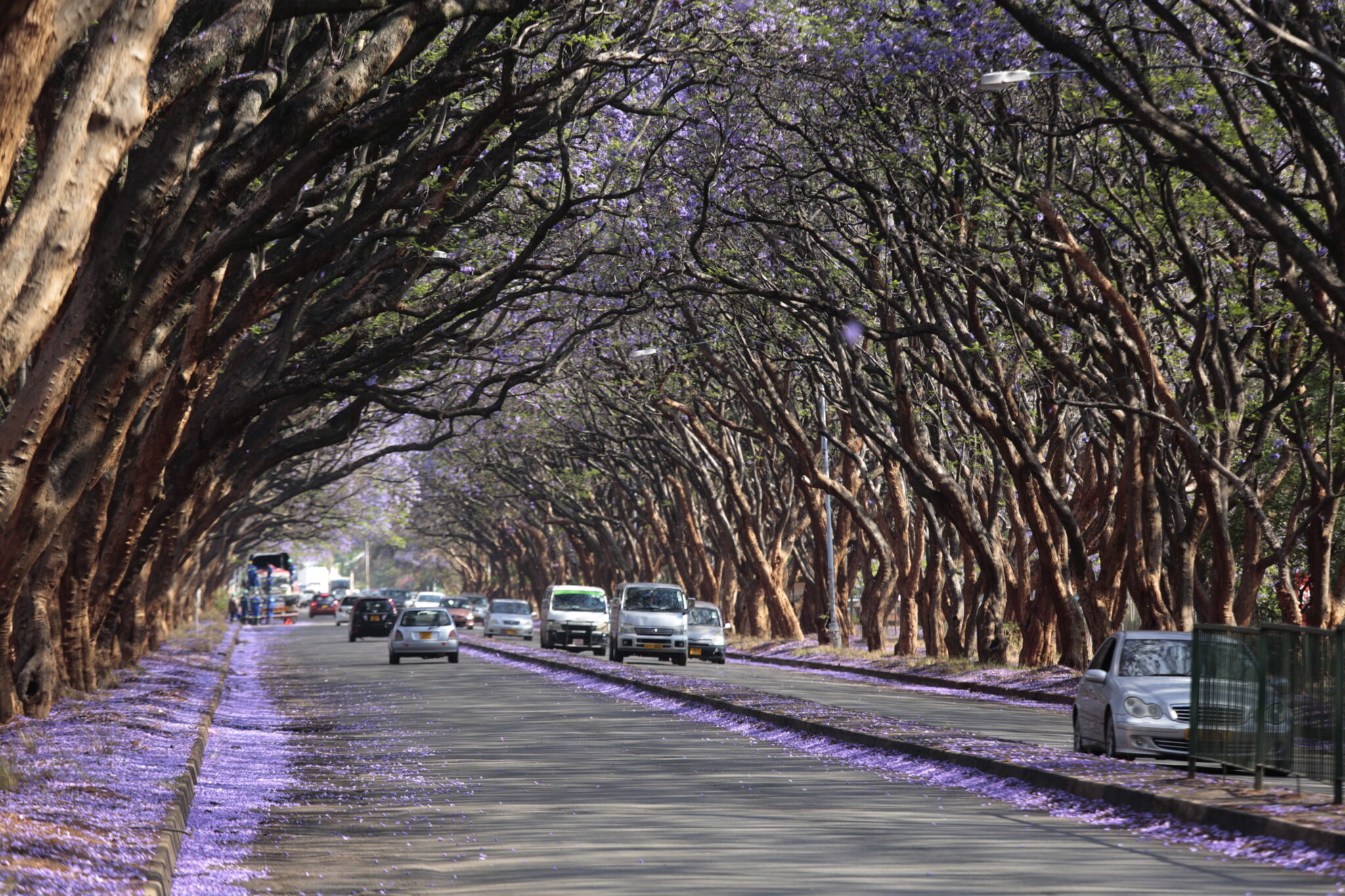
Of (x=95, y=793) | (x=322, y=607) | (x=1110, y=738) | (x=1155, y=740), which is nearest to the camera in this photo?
(x=95, y=793)

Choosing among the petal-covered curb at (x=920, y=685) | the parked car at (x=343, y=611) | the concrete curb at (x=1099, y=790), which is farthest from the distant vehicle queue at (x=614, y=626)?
the parked car at (x=343, y=611)

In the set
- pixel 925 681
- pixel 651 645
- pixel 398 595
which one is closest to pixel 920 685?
pixel 925 681

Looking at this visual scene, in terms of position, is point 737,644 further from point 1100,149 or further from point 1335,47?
point 1335,47

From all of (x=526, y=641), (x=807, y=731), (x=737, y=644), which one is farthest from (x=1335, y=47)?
(x=526, y=641)

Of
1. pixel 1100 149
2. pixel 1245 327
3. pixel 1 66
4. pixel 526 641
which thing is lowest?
pixel 526 641

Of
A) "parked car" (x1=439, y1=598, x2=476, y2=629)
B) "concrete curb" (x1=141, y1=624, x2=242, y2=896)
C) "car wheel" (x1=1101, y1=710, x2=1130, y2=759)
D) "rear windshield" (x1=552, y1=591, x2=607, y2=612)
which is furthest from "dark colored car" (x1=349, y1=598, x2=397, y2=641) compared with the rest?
"car wheel" (x1=1101, y1=710, x2=1130, y2=759)

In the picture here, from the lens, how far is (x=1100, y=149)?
2389cm

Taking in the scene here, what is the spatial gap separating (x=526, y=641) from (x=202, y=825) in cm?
4865

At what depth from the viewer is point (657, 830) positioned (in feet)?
35.2

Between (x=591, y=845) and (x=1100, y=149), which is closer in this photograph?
(x=591, y=845)

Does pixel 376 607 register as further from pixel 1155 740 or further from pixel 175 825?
Answer: pixel 175 825

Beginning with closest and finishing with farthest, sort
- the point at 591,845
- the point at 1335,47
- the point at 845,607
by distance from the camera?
the point at 591,845 < the point at 1335,47 < the point at 845,607

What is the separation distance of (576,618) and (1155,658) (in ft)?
104

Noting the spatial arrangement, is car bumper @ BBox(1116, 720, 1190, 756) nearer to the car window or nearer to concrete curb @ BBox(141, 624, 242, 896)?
the car window
